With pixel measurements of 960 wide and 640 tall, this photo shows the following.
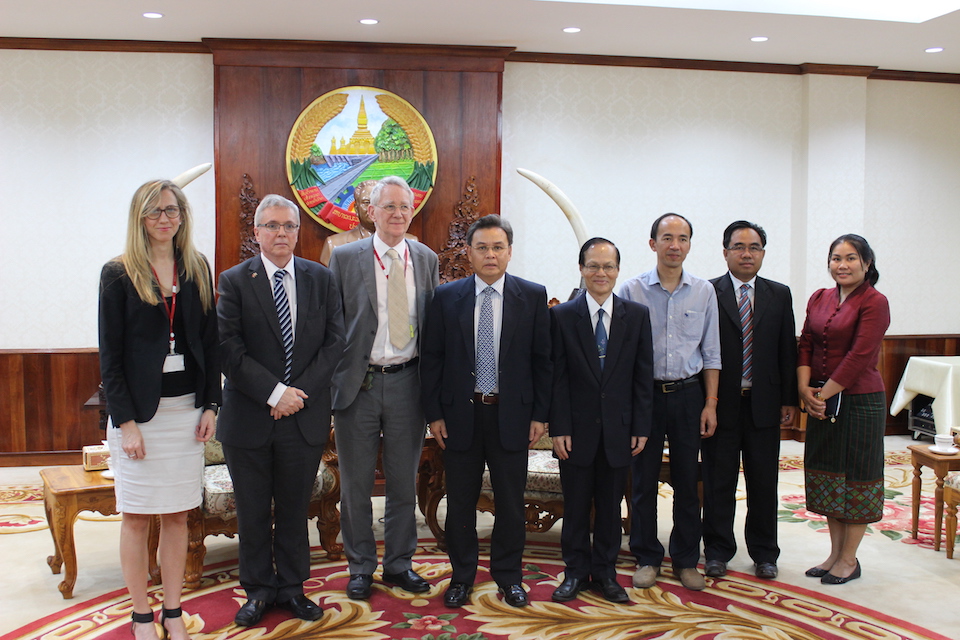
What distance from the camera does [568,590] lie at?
320 cm

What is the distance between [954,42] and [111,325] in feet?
19.0

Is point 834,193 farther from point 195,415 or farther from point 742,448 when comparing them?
point 195,415

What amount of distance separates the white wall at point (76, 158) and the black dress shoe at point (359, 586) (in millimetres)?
3396

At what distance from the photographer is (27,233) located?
5.61m

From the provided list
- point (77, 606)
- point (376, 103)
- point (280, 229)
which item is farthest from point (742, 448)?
point (376, 103)

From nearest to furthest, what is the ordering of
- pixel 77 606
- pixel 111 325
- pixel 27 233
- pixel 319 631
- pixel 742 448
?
pixel 111 325 → pixel 319 631 → pixel 77 606 → pixel 742 448 → pixel 27 233

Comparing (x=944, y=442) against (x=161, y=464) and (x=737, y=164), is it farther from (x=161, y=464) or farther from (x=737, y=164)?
(x=161, y=464)

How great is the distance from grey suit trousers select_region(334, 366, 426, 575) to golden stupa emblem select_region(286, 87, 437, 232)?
8.76ft

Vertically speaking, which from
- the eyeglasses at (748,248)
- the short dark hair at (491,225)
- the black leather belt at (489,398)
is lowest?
the black leather belt at (489,398)

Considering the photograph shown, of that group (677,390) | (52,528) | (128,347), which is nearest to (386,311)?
(128,347)

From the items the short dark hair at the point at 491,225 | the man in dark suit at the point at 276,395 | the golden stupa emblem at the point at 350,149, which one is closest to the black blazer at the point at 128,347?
the man in dark suit at the point at 276,395

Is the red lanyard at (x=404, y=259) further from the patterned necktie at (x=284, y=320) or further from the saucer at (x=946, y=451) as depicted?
the saucer at (x=946, y=451)

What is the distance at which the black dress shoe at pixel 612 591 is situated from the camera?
3.20 meters

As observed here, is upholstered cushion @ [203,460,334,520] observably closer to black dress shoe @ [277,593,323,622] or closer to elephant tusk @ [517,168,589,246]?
black dress shoe @ [277,593,323,622]
